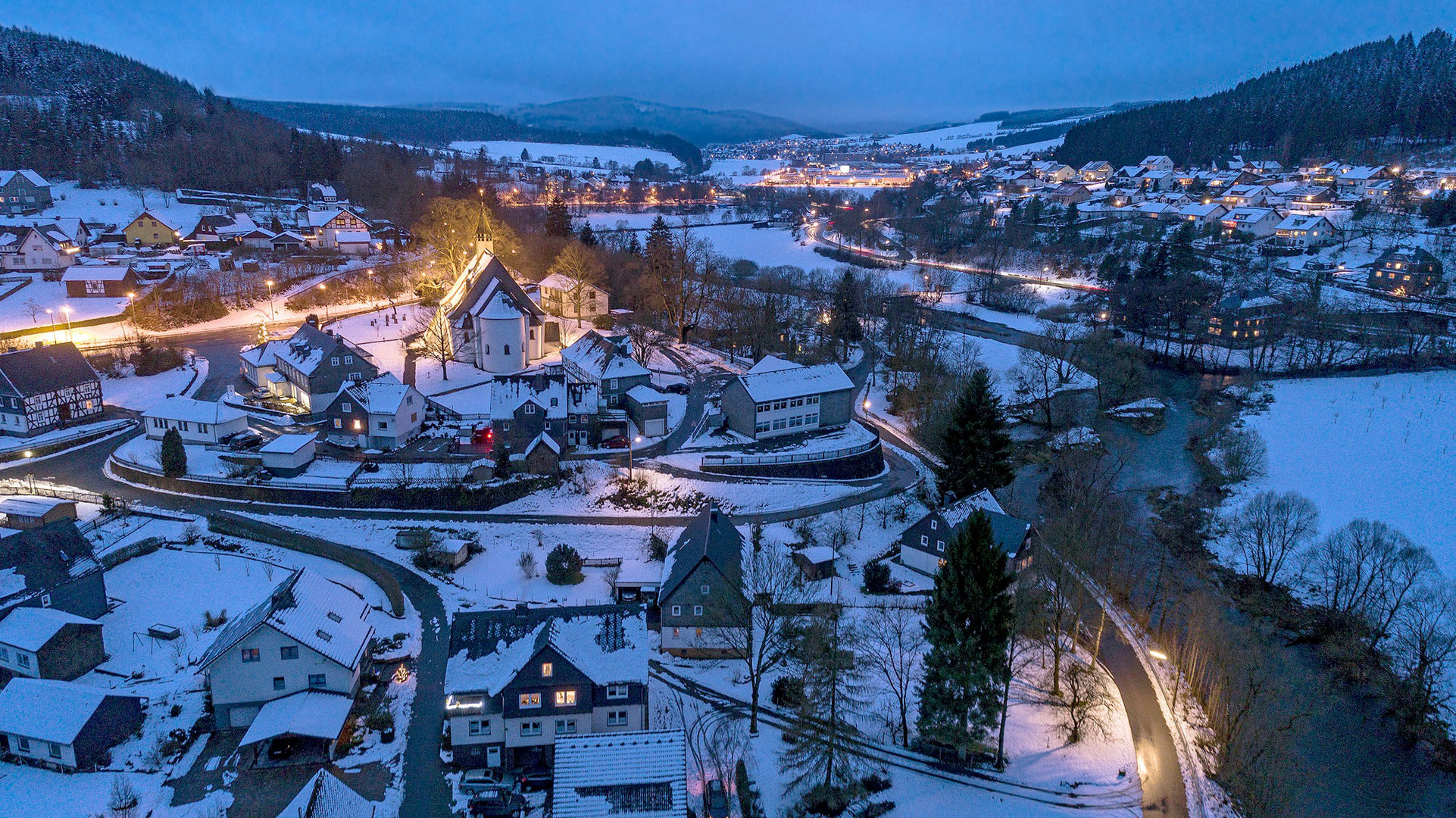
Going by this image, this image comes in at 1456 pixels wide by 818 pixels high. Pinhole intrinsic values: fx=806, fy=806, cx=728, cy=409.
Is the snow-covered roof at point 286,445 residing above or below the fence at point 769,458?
above

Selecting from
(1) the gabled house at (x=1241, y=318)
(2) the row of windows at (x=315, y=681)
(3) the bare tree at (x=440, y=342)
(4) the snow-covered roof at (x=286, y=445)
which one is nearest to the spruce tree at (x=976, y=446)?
(2) the row of windows at (x=315, y=681)

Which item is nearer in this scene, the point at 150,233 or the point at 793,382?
the point at 793,382

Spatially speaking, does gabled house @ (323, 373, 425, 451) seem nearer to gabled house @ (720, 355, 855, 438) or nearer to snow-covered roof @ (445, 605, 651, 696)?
gabled house @ (720, 355, 855, 438)

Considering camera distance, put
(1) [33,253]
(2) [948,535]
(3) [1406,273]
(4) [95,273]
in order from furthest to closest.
A: (1) [33,253]
(3) [1406,273]
(4) [95,273]
(2) [948,535]

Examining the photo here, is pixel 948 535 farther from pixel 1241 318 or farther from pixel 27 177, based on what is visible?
pixel 27 177

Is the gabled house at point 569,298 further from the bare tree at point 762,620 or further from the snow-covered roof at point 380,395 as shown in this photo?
the bare tree at point 762,620

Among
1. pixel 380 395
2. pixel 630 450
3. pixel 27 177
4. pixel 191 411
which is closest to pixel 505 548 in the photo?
pixel 630 450
